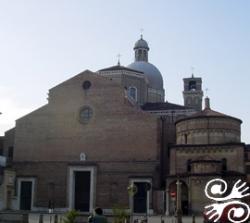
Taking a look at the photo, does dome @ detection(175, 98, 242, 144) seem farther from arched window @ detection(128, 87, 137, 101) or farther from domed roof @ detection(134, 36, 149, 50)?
domed roof @ detection(134, 36, 149, 50)

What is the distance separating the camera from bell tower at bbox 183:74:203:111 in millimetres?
77750

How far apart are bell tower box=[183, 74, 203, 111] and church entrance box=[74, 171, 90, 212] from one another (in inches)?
1308

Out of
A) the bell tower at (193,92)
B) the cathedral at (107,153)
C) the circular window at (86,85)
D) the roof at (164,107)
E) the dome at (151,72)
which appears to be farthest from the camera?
the bell tower at (193,92)

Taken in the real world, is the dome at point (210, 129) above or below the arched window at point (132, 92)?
below

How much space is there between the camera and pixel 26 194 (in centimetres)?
4850

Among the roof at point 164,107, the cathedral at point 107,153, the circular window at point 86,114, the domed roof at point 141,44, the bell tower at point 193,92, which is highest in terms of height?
the domed roof at point 141,44

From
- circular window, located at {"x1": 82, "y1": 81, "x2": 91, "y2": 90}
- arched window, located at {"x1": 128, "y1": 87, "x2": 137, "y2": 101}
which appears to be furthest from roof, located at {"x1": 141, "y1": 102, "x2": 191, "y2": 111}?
circular window, located at {"x1": 82, "y1": 81, "x2": 91, "y2": 90}

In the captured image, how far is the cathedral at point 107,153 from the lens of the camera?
139 feet

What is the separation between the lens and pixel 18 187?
159 ft

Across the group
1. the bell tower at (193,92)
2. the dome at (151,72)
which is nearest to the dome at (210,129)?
the dome at (151,72)

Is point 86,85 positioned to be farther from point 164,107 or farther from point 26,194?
point 26,194

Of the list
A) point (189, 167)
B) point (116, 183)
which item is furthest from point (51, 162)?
point (189, 167)

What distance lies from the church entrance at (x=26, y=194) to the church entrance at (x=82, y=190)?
174 inches

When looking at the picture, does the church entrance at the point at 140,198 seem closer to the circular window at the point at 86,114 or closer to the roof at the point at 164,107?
the circular window at the point at 86,114
